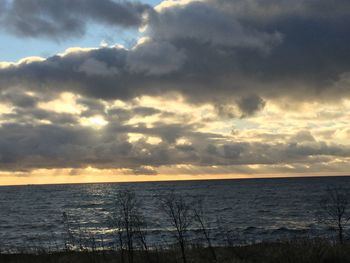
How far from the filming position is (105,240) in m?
45.5

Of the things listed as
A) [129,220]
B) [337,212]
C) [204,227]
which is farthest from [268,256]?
[204,227]

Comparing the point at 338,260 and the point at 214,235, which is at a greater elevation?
the point at 338,260

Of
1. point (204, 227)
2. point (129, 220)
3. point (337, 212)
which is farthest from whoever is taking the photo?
point (204, 227)

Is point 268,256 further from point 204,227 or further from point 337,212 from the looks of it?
point 204,227

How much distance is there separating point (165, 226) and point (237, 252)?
32.5m

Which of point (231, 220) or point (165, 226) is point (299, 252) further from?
point (231, 220)

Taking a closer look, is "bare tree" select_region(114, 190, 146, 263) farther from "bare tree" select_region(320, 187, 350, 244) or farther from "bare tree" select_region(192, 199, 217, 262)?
"bare tree" select_region(320, 187, 350, 244)

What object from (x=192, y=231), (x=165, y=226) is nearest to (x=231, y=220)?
(x=165, y=226)

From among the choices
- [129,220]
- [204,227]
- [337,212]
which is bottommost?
[204,227]

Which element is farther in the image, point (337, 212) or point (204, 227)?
point (204, 227)

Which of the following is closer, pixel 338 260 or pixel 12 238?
pixel 338 260

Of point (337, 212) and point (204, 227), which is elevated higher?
point (337, 212)

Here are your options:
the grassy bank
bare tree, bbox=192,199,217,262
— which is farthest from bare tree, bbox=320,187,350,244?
bare tree, bbox=192,199,217,262

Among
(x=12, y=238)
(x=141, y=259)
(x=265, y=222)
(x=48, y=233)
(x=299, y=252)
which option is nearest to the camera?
(x=299, y=252)
